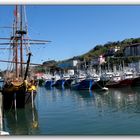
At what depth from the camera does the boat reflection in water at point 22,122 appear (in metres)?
10.1

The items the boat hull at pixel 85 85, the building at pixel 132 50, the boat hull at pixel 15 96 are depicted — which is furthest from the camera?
the building at pixel 132 50

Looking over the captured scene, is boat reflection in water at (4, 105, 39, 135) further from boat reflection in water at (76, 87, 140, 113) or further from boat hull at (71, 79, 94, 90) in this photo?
boat hull at (71, 79, 94, 90)

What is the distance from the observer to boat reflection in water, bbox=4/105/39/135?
10.1 m

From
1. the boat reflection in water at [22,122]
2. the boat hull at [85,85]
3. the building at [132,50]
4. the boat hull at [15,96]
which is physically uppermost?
the building at [132,50]

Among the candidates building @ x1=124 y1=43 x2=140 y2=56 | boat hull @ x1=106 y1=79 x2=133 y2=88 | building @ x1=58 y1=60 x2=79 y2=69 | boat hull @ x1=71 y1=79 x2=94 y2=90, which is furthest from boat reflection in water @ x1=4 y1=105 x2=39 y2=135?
building @ x1=58 y1=60 x2=79 y2=69

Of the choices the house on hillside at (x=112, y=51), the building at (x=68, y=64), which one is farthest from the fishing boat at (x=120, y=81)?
the building at (x=68, y=64)

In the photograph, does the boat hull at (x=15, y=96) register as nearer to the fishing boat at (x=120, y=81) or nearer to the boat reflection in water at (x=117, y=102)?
the boat reflection in water at (x=117, y=102)

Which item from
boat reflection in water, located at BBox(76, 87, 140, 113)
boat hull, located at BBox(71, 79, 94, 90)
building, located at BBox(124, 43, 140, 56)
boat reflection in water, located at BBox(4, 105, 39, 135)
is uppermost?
building, located at BBox(124, 43, 140, 56)

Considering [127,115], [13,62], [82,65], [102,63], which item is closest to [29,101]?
[13,62]

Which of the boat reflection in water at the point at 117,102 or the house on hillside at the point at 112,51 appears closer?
the boat reflection in water at the point at 117,102

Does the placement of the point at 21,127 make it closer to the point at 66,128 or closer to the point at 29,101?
the point at 66,128

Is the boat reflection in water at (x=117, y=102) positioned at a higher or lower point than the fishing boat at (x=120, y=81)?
lower

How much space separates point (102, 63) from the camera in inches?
1788
